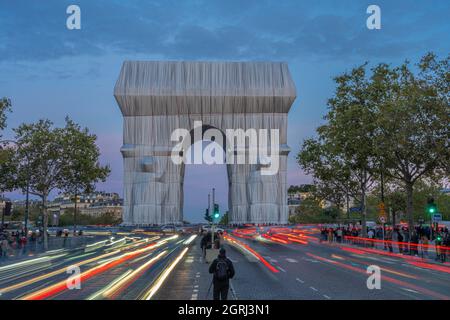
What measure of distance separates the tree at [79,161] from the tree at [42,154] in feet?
2.01

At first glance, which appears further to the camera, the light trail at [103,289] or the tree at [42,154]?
the tree at [42,154]

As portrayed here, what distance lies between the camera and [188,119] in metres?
80.9

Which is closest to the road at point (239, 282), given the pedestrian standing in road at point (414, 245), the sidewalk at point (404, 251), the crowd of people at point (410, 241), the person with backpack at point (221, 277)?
the person with backpack at point (221, 277)

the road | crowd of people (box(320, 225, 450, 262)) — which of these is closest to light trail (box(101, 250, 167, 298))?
the road

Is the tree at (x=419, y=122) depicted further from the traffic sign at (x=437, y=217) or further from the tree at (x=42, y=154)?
the tree at (x=42, y=154)

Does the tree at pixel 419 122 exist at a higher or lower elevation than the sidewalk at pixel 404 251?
higher

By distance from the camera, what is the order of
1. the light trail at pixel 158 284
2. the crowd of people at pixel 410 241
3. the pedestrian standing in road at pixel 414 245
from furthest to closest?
the pedestrian standing in road at pixel 414 245, the crowd of people at pixel 410 241, the light trail at pixel 158 284

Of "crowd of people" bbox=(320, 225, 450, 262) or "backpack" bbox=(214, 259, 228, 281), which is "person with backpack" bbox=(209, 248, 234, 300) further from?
"crowd of people" bbox=(320, 225, 450, 262)

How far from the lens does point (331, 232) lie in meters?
57.4

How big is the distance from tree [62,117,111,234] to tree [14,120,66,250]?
0.61 meters

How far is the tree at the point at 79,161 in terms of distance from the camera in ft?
183

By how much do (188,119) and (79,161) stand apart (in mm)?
27512

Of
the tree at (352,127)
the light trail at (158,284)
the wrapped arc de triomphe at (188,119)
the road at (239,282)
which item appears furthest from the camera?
the wrapped arc de triomphe at (188,119)

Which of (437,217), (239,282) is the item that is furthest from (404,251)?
(239,282)
